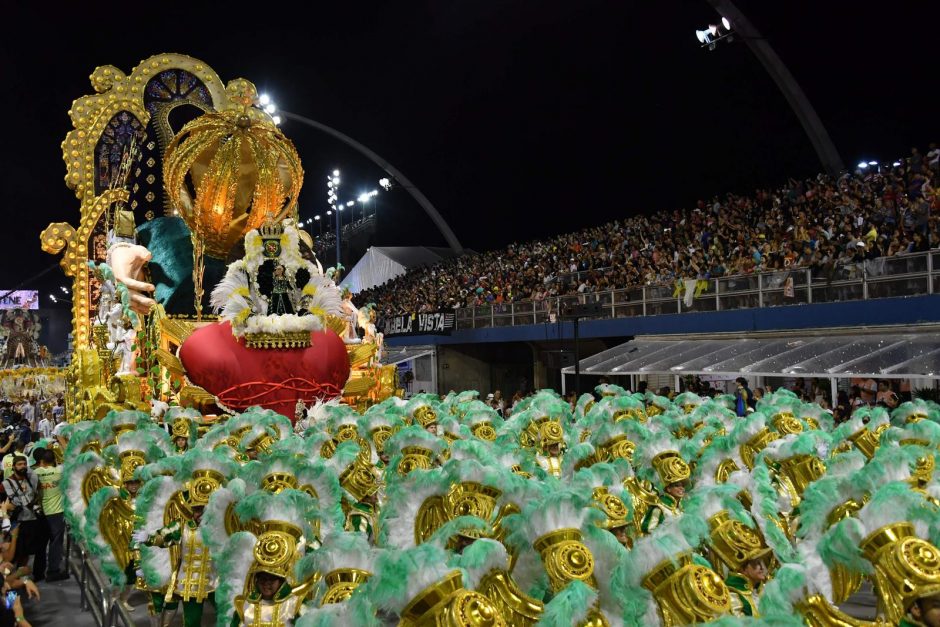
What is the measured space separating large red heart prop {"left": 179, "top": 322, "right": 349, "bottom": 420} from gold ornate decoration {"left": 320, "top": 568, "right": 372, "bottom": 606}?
326 inches

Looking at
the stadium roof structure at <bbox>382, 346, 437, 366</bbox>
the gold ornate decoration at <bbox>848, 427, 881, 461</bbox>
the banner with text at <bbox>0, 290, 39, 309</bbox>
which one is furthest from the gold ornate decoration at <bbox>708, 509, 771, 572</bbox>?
the banner with text at <bbox>0, 290, 39, 309</bbox>

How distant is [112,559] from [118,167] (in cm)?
1036

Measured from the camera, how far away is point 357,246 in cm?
A: 4609

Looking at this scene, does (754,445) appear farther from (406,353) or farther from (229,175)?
(406,353)

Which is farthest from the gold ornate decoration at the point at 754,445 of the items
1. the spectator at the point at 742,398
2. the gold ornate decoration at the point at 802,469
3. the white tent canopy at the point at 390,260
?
the white tent canopy at the point at 390,260

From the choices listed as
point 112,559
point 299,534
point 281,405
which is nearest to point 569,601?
point 299,534

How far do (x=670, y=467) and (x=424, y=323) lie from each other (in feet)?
67.2

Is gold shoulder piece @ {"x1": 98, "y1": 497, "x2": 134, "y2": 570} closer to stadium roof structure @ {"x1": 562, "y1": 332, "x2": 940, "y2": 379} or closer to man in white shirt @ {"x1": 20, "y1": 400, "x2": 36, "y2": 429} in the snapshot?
stadium roof structure @ {"x1": 562, "y1": 332, "x2": 940, "y2": 379}

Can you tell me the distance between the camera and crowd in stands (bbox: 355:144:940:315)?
1429 centimetres

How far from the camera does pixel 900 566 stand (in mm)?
3170

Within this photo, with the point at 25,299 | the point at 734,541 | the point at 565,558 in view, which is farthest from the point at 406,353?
the point at 25,299

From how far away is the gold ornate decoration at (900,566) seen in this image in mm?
3072

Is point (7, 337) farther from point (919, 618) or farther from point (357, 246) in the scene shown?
point (919, 618)

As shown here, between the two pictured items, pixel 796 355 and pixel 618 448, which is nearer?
pixel 618 448
